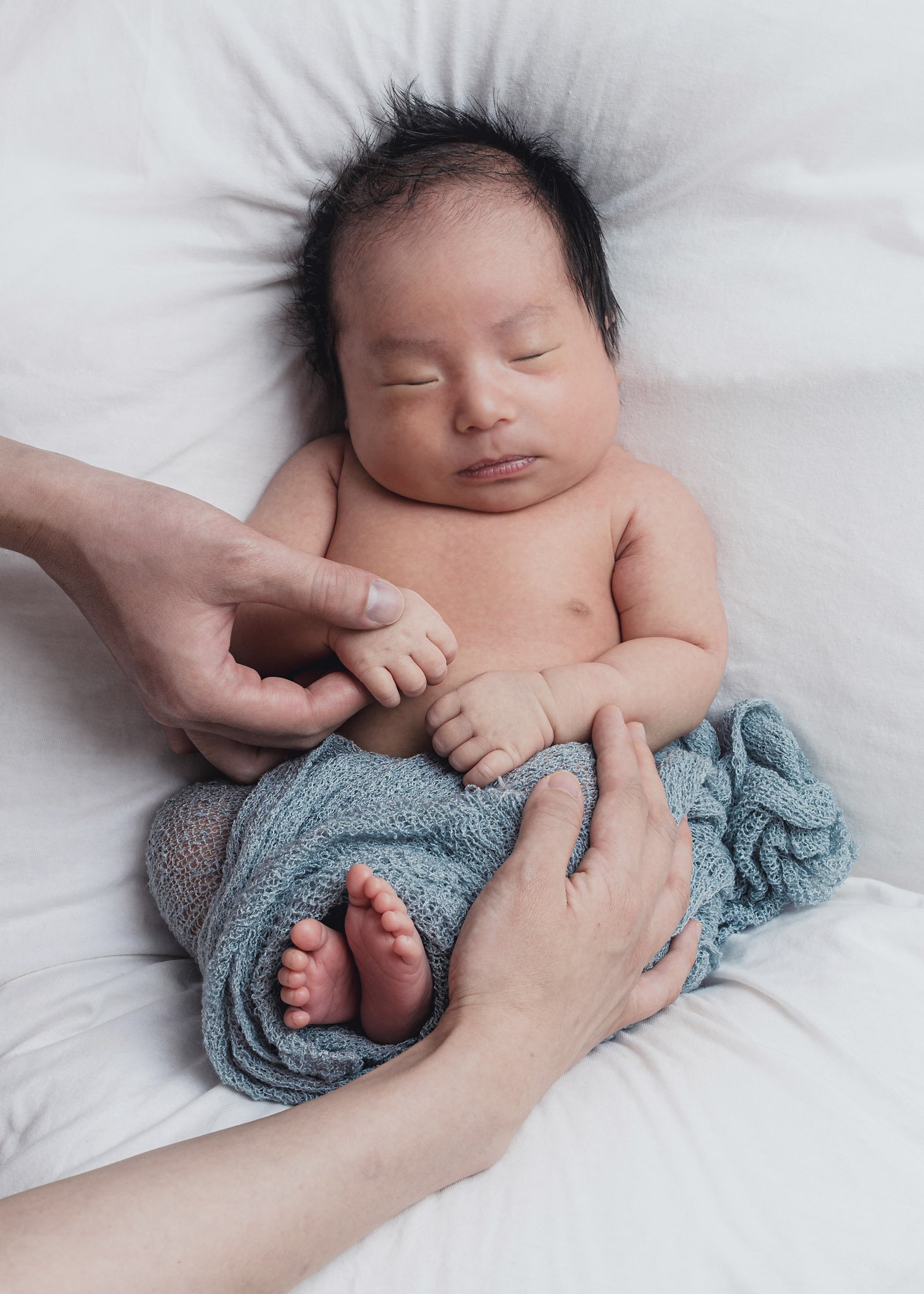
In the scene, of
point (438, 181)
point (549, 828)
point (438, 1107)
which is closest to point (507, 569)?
point (549, 828)

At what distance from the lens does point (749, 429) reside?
133 centimetres

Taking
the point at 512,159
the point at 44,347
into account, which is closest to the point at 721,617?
the point at 512,159

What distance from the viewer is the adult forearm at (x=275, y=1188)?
2.35 feet

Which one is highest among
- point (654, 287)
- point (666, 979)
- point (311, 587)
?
point (654, 287)

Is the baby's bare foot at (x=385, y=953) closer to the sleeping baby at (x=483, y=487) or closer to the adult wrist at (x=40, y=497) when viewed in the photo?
the sleeping baby at (x=483, y=487)

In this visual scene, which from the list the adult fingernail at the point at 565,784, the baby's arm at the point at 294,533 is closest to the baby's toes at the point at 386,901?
the adult fingernail at the point at 565,784

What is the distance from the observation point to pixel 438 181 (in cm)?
130

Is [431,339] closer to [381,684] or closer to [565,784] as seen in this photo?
[381,684]

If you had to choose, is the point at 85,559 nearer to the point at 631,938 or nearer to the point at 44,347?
the point at 44,347

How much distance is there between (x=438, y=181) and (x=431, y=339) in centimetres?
23

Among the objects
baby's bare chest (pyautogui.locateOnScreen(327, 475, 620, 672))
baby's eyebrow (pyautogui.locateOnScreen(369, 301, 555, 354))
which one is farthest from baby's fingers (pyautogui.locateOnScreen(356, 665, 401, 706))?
baby's eyebrow (pyautogui.locateOnScreen(369, 301, 555, 354))

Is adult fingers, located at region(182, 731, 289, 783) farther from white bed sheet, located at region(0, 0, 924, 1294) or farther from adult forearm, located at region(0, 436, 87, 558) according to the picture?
adult forearm, located at region(0, 436, 87, 558)

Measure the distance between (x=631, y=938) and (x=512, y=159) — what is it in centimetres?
105

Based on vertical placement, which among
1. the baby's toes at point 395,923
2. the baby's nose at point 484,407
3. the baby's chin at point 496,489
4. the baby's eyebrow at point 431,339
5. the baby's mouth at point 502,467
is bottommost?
the baby's toes at point 395,923
